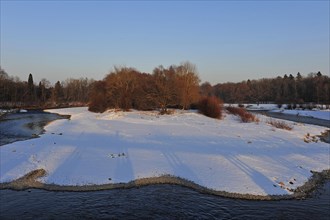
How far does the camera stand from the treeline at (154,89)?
56.1 metres

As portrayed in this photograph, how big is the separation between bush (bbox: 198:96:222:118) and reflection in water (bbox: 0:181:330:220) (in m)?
33.3

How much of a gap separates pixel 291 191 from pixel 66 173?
430 inches

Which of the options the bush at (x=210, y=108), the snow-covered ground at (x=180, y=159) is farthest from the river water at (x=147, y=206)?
the bush at (x=210, y=108)

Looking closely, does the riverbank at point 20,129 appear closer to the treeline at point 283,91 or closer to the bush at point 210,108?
the bush at point 210,108

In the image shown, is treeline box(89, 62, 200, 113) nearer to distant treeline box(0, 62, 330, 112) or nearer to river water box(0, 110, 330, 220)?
distant treeline box(0, 62, 330, 112)

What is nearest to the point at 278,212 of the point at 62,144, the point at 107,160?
the point at 107,160

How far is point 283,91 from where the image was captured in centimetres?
14125

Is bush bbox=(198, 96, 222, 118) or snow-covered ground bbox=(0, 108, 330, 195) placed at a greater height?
bush bbox=(198, 96, 222, 118)

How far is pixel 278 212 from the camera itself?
1228cm

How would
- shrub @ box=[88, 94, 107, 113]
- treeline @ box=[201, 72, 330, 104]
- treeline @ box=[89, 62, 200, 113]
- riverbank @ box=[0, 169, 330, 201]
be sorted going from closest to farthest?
riverbank @ box=[0, 169, 330, 201], treeline @ box=[89, 62, 200, 113], shrub @ box=[88, 94, 107, 113], treeline @ box=[201, 72, 330, 104]

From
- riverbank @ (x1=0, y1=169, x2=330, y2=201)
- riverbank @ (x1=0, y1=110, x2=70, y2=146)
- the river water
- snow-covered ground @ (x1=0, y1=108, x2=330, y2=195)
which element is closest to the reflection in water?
the river water

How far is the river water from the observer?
1180 cm

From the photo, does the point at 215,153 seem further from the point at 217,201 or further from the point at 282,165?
the point at 217,201

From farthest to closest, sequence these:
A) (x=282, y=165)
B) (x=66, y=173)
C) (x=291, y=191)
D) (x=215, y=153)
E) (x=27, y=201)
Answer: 1. (x=215, y=153)
2. (x=282, y=165)
3. (x=66, y=173)
4. (x=291, y=191)
5. (x=27, y=201)
